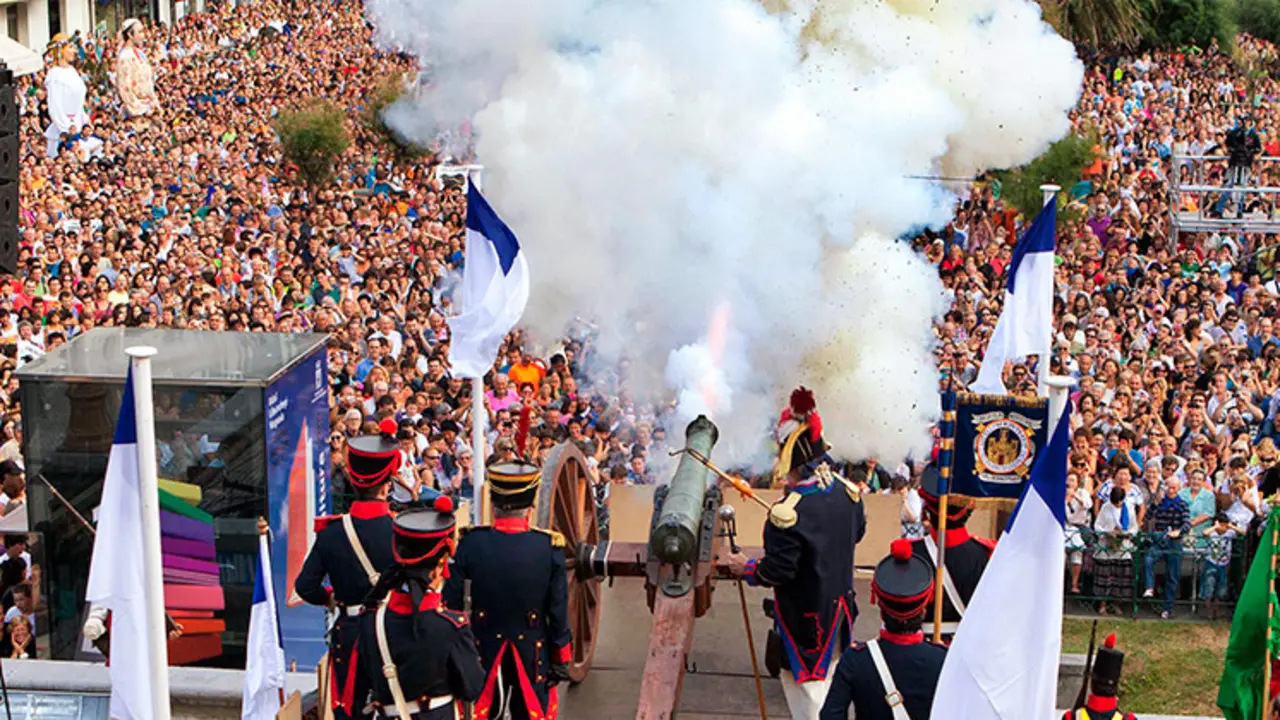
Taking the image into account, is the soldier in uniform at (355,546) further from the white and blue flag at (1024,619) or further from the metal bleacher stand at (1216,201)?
the metal bleacher stand at (1216,201)

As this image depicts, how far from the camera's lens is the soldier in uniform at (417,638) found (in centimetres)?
641

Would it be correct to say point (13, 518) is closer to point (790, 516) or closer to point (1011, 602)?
point (790, 516)

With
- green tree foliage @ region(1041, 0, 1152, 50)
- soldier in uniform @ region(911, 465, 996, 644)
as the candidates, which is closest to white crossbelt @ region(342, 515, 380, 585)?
soldier in uniform @ region(911, 465, 996, 644)

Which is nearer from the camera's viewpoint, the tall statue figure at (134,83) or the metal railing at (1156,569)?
the metal railing at (1156,569)

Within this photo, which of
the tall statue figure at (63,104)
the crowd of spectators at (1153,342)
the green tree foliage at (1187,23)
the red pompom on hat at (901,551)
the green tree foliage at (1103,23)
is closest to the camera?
the red pompom on hat at (901,551)

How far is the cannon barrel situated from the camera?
765cm

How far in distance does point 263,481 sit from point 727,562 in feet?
8.28

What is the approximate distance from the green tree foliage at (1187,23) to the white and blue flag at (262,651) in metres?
34.1

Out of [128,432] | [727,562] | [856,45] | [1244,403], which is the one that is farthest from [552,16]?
[128,432]

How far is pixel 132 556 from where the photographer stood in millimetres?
5871

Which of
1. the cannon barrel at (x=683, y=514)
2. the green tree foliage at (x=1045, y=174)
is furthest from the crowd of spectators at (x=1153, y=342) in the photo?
the cannon barrel at (x=683, y=514)

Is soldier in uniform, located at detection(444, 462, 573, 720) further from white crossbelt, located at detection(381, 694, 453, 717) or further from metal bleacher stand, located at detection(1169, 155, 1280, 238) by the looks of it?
metal bleacher stand, located at detection(1169, 155, 1280, 238)

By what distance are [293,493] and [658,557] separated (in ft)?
8.18

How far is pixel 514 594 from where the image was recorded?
7145mm
